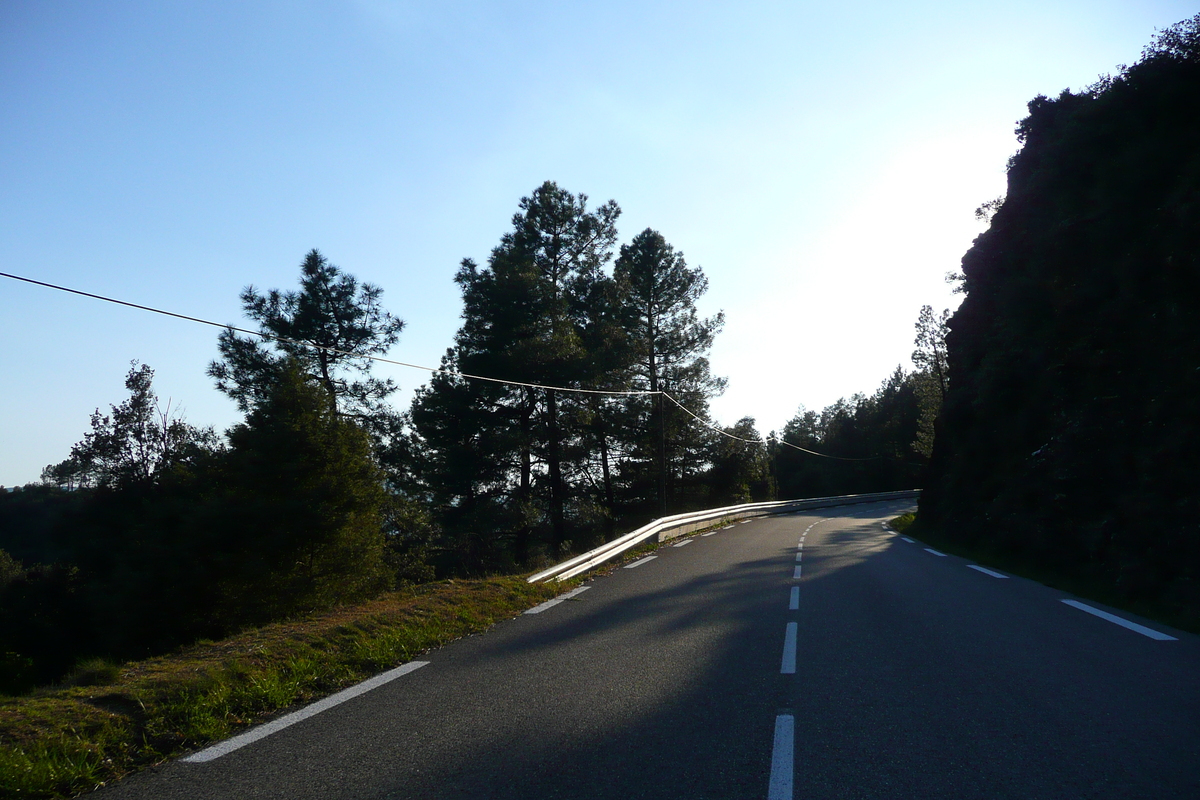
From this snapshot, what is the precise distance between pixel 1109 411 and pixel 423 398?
24542 mm

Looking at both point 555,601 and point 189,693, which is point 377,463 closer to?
point 555,601

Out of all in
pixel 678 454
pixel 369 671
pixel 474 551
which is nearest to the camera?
pixel 369 671

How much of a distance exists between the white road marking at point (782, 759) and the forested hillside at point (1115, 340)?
656 cm

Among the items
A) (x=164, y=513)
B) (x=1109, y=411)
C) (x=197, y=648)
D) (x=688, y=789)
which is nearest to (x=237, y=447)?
(x=164, y=513)

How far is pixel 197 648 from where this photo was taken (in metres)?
6.37

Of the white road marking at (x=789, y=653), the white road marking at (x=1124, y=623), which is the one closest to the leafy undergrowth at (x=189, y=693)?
the white road marking at (x=789, y=653)

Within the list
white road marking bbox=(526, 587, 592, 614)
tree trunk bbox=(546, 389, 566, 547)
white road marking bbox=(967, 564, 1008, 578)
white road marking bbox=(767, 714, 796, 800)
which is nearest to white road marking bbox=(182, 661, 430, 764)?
white road marking bbox=(526, 587, 592, 614)

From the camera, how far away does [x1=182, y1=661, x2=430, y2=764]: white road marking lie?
3.87 metres

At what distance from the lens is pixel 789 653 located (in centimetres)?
613

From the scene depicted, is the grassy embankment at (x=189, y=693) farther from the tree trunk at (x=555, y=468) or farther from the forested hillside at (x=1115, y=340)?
the tree trunk at (x=555, y=468)

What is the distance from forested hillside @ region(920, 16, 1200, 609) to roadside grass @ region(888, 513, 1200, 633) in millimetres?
155

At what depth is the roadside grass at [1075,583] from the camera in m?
7.74

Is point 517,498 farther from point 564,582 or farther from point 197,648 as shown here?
point 197,648

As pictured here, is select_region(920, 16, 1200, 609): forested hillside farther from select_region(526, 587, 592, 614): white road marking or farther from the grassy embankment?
the grassy embankment
